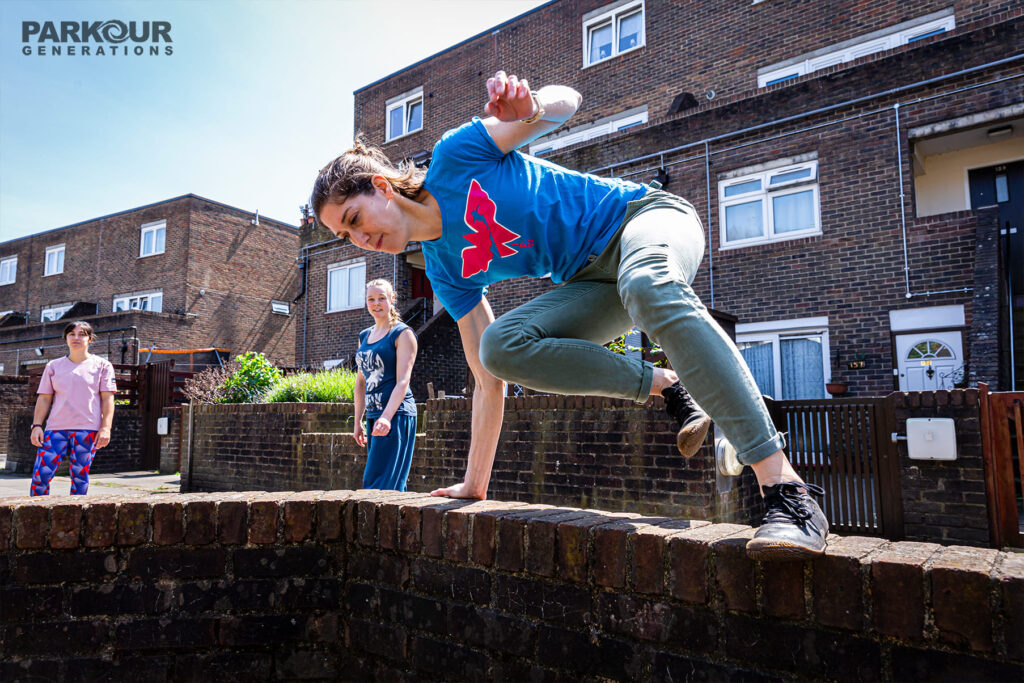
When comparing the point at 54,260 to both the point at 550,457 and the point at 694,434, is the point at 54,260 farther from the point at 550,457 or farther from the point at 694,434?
the point at 694,434

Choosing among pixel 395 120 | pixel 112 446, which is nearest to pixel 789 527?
pixel 112 446

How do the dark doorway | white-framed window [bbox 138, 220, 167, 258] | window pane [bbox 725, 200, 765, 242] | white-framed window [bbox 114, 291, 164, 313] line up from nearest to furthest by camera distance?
the dark doorway
window pane [bbox 725, 200, 765, 242]
white-framed window [bbox 114, 291, 164, 313]
white-framed window [bbox 138, 220, 167, 258]

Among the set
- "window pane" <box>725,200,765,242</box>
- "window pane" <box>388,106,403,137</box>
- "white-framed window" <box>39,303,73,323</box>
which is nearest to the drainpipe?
"window pane" <box>725,200,765,242</box>

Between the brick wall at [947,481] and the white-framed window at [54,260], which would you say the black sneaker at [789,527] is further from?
the white-framed window at [54,260]

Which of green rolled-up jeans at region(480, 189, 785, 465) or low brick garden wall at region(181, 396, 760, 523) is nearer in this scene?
green rolled-up jeans at region(480, 189, 785, 465)

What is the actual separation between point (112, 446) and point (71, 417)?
9.01 meters

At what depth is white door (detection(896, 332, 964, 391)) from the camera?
10211mm

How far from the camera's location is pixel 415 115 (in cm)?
2131

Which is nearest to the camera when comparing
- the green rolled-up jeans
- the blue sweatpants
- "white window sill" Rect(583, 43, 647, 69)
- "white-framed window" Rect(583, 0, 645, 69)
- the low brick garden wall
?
the green rolled-up jeans

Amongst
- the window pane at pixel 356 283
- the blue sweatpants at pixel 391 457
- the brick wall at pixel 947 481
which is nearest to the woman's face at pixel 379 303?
the blue sweatpants at pixel 391 457

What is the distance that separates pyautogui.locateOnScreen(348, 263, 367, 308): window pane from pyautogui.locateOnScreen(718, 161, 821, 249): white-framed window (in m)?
11.2

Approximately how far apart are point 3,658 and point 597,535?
1944 mm

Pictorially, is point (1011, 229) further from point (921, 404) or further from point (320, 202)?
point (320, 202)

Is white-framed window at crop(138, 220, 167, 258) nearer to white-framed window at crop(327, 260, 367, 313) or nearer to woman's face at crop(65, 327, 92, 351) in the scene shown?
white-framed window at crop(327, 260, 367, 313)
